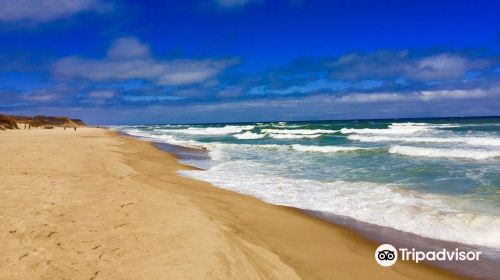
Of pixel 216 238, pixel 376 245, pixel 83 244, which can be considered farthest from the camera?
pixel 376 245

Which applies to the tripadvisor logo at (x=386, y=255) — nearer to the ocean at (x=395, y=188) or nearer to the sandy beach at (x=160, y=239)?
the sandy beach at (x=160, y=239)

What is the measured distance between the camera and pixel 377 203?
8781 millimetres

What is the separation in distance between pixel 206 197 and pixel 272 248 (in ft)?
12.3

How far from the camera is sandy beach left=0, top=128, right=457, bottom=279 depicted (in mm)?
4164

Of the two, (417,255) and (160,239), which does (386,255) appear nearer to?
(417,255)

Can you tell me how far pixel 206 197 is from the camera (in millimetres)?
9148

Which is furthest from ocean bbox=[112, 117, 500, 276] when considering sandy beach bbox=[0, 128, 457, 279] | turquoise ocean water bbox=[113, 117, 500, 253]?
sandy beach bbox=[0, 128, 457, 279]

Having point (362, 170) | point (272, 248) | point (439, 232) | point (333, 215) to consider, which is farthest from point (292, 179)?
point (272, 248)

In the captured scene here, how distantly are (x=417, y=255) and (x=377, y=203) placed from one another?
3057 millimetres

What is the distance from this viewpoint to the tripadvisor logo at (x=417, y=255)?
18.5ft

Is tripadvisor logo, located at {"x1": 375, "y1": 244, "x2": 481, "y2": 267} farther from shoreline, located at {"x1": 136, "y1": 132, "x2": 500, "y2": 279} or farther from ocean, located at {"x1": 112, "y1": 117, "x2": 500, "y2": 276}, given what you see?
ocean, located at {"x1": 112, "y1": 117, "x2": 500, "y2": 276}

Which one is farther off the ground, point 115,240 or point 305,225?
point 115,240

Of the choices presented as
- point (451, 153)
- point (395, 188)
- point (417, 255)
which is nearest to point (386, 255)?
point (417, 255)

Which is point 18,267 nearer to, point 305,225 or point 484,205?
point 305,225
